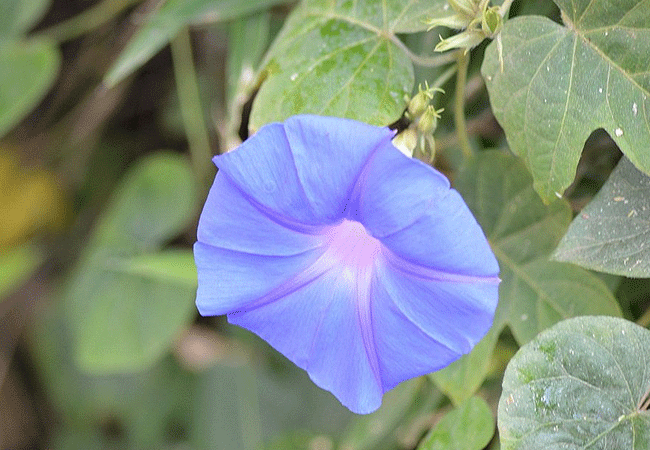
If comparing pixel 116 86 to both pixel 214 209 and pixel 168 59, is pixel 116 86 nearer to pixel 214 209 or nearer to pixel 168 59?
pixel 168 59

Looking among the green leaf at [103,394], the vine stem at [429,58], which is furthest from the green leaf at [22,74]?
the vine stem at [429,58]

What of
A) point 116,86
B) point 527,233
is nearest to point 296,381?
point 116,86

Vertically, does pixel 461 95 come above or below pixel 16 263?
above

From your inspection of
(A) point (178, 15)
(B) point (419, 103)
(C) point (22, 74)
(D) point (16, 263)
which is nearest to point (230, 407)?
(D) point (16, 263)

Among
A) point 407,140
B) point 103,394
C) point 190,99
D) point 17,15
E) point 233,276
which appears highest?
point 407,140

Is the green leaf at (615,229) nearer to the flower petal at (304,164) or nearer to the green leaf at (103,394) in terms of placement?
the flower petal at (304,164)

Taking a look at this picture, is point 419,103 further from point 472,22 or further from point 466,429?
point 466,429
